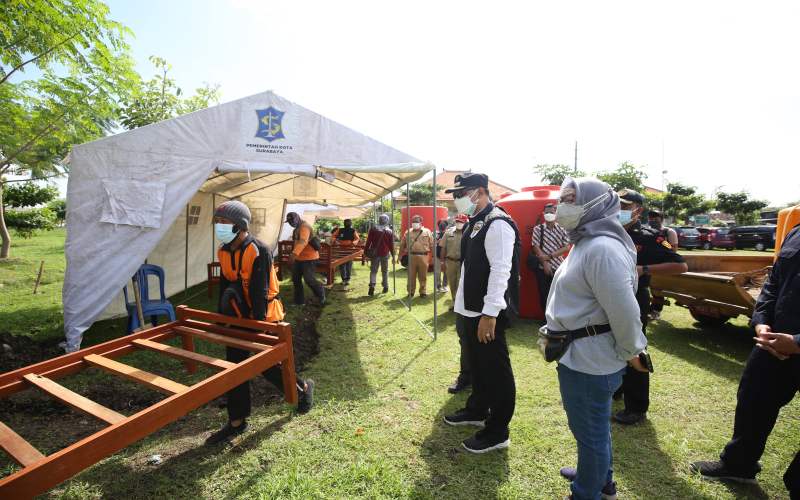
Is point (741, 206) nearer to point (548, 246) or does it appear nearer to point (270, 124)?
point (548, 246)

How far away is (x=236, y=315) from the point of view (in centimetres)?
300

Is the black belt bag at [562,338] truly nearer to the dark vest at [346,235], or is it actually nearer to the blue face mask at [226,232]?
the blue face mask at [226,232]

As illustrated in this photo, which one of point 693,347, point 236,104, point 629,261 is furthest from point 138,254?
point 693,347

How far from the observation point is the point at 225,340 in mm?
2613

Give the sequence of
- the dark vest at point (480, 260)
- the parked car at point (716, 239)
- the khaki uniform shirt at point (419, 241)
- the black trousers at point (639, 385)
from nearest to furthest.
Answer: the dark vest at point (480, 260) → the black trousers at point (639, 385) → the khaki uniform shirt at point (419, 241) → the parked car at point (716, 239)

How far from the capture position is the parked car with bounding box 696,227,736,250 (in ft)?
72.1

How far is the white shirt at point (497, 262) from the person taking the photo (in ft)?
8.75

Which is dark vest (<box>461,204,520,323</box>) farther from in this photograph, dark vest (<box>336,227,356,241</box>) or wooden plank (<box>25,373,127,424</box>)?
dark vest (<box>336,227,356,241</box>)

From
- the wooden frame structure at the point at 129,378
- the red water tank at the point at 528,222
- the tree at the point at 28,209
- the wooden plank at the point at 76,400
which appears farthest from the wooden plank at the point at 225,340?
the tree at the point at 28,209

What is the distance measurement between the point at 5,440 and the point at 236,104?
420 cm

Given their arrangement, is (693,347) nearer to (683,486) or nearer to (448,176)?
(683,486)

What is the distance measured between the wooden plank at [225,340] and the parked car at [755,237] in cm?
2783

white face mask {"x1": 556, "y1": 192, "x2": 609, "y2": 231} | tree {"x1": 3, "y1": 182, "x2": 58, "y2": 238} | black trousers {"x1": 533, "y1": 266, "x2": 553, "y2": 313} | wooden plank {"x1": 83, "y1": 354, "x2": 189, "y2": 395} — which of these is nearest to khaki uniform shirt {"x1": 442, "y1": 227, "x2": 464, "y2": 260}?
black trousers {"x1": 533, "y1": 266, "x2": 553, "y2": 313}

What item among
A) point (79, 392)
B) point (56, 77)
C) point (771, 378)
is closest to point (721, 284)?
point (771, 378)
